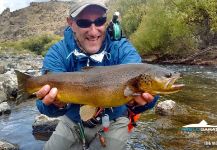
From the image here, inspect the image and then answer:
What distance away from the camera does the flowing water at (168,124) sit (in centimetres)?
830

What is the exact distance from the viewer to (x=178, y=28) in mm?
33406

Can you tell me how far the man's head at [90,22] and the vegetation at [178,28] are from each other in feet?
92.1

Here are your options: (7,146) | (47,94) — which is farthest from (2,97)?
(47,94)

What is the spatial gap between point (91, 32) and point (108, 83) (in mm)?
947

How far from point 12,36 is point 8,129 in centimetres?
17745

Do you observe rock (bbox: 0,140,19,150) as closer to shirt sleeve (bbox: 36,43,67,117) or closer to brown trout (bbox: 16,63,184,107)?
shirt sleeve (bbox: 36,43,67,117)

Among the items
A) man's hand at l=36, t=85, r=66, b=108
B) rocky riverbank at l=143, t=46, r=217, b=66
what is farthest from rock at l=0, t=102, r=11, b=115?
rocky riverbank at l=143, t=46, r=217, b=66

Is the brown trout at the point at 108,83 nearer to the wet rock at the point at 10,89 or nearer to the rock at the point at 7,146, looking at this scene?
the rock at the point at 7,146

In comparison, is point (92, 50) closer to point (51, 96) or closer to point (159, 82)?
point (51, 96)

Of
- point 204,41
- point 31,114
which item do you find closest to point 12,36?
point 204,41

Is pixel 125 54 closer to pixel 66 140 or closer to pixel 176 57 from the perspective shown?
pixel 66 140

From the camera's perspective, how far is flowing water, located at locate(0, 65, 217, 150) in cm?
830

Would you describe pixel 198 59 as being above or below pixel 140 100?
below

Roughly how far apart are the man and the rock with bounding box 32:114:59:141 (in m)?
4.02
